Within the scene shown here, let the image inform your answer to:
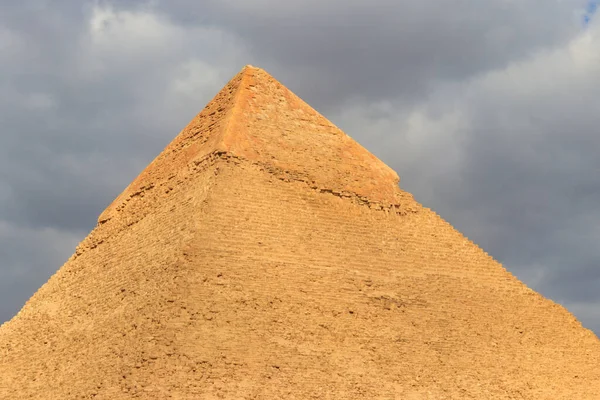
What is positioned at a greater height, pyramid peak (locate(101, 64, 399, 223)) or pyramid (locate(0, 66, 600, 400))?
pyramid peak (locate(101, 64, 399, 223))

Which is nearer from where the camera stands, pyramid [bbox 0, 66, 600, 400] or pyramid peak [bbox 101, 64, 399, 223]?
pyramid [bbox 0, 66, 600, 400]

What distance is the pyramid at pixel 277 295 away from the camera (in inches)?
1020

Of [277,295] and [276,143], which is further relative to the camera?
[276,143]

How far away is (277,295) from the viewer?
2720 cm

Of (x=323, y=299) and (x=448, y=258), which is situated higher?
(x=448, y=258)

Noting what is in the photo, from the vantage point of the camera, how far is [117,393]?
82.7 feet

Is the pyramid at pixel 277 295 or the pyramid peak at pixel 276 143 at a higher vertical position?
the pyramid peak at pixel 276 143

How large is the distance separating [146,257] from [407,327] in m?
7.08

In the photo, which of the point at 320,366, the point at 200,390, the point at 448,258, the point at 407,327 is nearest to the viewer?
the point at 200,390

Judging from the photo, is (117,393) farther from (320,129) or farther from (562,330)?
(562,330)

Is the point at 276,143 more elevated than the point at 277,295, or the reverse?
the point at 276,143

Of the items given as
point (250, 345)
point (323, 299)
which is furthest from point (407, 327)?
point (250, 345)

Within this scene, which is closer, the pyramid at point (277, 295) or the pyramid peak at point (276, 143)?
the pyramid at point (277, 295)

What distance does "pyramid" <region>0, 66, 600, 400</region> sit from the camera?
25.9 metres
